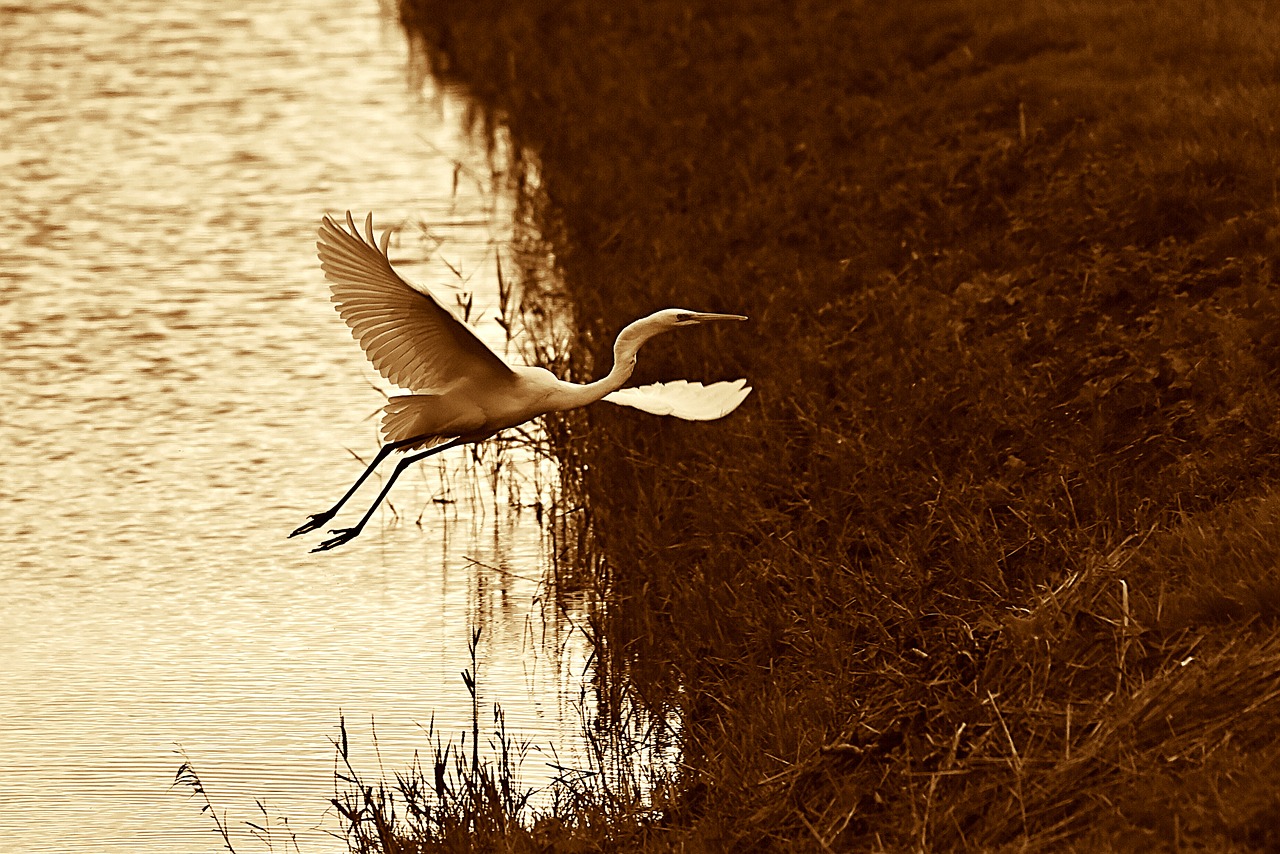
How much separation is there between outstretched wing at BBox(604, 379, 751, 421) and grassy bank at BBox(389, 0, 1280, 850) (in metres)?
0.73

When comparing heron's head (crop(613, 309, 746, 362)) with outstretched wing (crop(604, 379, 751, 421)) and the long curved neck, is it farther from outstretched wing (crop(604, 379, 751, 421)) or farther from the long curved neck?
outstretched wing (crop(604, 379, 751, 421))

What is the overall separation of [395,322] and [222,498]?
322cm

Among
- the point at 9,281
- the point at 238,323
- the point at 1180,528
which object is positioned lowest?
the point at 1180,528

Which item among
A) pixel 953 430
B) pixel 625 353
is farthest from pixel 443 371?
pixel 953 430

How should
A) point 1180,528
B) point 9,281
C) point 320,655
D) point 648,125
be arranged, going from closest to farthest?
point 1180,528
point 320,655
point 9,281
point 648,125

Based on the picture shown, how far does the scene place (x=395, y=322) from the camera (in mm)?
5504

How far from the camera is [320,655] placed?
22.8ft

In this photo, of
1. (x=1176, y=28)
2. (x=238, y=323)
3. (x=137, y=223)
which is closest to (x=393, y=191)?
(x=137, y=223)

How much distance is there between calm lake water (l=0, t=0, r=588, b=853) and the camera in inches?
245

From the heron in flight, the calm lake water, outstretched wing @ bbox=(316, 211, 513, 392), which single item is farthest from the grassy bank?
outstretched wing @ bbox=(316, 211, 513, 392)

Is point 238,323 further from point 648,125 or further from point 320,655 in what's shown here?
point 320,655

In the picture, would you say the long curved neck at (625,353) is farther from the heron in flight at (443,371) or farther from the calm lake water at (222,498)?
the calm lake water at (222,498)

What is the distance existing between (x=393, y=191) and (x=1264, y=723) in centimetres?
949

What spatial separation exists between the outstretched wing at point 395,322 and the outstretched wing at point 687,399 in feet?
1.35
